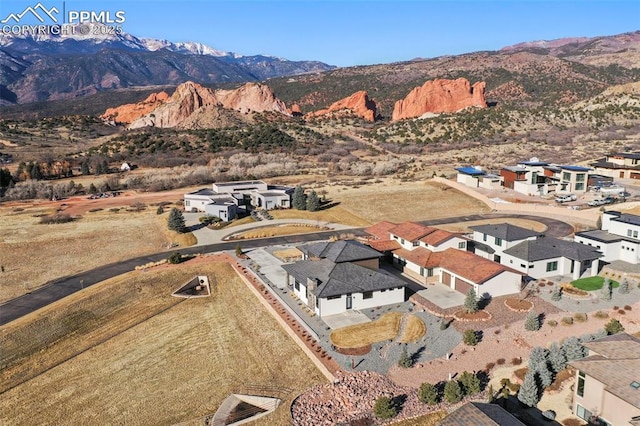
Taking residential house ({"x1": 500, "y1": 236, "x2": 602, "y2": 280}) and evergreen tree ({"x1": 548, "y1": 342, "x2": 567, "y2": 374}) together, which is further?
residential house ({"x1": 500, "y1": 236, "x2": 602, "y2": 280})

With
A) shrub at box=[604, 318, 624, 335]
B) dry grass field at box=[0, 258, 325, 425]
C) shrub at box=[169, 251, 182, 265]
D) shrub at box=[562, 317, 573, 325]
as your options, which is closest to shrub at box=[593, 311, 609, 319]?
shrub at box=[562, 317, 573, 325]

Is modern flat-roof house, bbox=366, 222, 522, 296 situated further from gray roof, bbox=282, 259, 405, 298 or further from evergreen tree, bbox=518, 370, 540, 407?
evergreen tree, bbox=518, 370, 540, 407

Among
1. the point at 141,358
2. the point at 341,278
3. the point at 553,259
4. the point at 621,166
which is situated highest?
the point at 621,166

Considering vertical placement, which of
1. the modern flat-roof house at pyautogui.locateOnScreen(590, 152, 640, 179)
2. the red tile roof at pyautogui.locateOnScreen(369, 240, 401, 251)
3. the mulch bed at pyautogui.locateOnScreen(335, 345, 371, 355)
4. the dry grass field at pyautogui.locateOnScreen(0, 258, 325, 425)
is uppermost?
the modern flat-roof house at pyautogui.locateOnScreen(590, 152, 640, 179)

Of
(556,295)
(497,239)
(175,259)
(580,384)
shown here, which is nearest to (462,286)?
(556,295)

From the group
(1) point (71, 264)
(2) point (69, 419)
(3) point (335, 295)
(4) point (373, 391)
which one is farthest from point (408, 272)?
(1) point (71, 264)

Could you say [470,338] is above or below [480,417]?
A: below

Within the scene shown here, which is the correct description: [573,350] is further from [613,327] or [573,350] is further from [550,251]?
[550,251]
